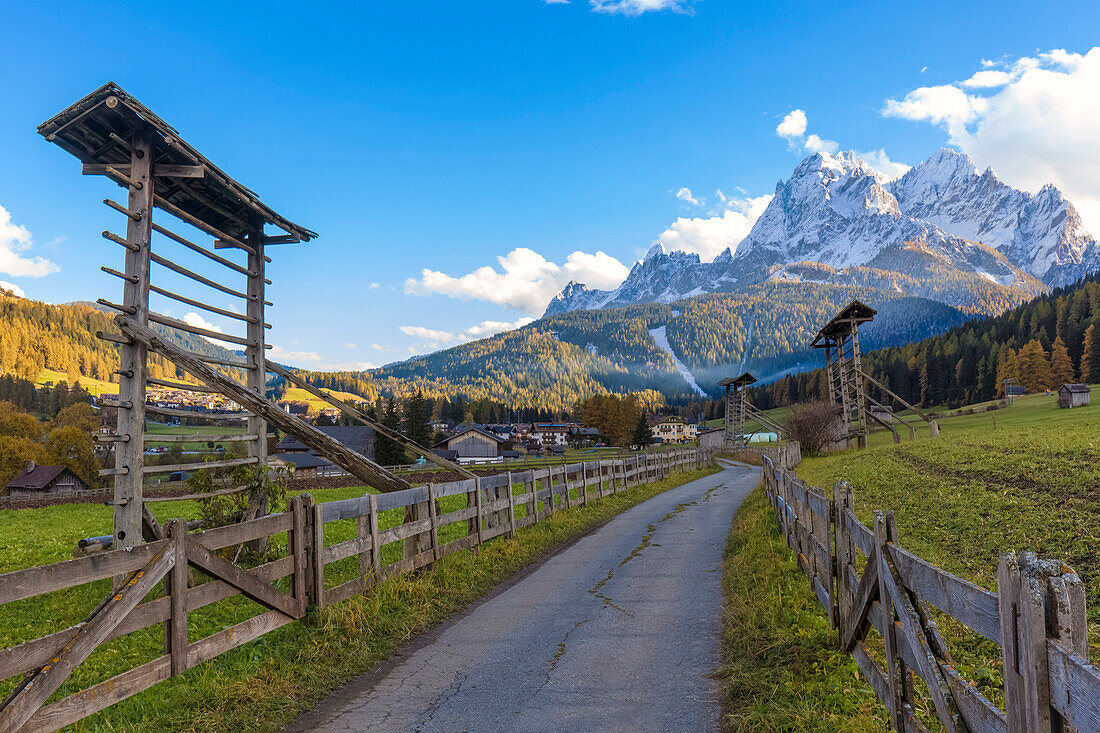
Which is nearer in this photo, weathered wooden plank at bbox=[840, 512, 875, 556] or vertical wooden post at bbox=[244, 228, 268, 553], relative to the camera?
weathered wooden plank at bbox=[840, 512, 875, 556]

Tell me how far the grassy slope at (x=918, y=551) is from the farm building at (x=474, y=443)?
96301 millimetres

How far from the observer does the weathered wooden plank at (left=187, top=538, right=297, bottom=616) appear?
582cm

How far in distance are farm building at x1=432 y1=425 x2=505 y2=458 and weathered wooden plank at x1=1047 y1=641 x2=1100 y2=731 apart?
114331 millimetres

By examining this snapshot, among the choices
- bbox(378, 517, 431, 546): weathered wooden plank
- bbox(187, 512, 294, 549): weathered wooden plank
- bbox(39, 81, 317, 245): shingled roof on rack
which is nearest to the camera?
bbox(187, 512, 294, 549): weathered wooden plank

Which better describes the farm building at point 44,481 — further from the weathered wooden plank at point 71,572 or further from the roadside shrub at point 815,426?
the weathered wooden plank at point 71,572

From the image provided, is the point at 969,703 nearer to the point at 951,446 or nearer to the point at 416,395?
the point at 951,446

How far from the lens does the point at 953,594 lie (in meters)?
3.53

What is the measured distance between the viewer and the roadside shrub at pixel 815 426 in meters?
40.2

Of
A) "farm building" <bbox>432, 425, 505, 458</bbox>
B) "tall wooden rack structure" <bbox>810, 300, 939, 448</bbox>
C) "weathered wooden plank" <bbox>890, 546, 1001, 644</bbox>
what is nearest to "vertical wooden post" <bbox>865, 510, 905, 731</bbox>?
"weathered wooden plank" <bbox>890, 546, 1001, 644</bbox>

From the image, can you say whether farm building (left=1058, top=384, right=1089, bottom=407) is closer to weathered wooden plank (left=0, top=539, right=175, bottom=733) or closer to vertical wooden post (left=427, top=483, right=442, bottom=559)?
vertical wooden post (left=427, top=483, right=442, bottom=559)

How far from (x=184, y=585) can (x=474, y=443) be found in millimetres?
111944

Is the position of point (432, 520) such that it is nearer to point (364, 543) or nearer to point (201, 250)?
point (364, 543)

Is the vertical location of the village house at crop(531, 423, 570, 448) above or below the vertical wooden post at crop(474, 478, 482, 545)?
below

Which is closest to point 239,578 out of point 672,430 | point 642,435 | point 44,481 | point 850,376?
point 850,376
